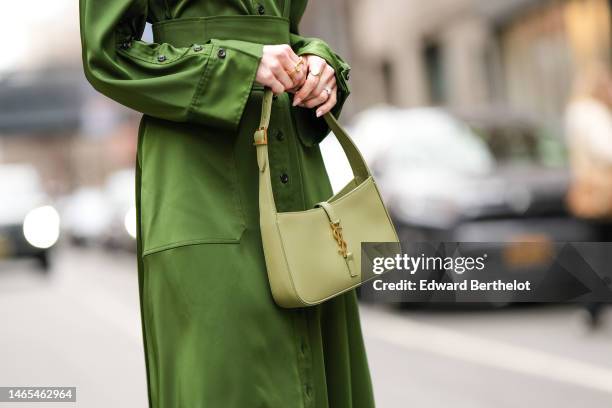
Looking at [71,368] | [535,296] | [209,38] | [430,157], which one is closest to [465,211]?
[430,157]

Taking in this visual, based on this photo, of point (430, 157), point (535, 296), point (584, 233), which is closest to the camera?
point (535, 296)

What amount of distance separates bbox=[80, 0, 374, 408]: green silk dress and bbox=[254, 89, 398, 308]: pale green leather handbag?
2.7 inches

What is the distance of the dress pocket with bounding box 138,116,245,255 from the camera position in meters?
2.09

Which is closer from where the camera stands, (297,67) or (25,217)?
(297,67)

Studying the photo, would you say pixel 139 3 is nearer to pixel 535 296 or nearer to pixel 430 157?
pixel 535 296

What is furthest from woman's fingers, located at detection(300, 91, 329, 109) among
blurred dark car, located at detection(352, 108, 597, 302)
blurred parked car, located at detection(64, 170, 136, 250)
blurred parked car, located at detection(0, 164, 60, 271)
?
blurred parked car, located at detection(0, 164, 60, 271)

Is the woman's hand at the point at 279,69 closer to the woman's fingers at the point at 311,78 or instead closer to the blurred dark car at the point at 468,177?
the woman's fingers at the point at 311,78

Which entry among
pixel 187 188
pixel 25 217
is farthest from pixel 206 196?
pixel 25 217

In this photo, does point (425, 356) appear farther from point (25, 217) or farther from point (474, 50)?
point (474, 50)

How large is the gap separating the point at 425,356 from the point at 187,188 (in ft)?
13.9

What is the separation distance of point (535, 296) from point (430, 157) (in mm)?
5899

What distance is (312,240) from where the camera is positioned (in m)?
2.09

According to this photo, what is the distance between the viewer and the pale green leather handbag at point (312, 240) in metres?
2.05

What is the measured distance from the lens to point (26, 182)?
15039mm
